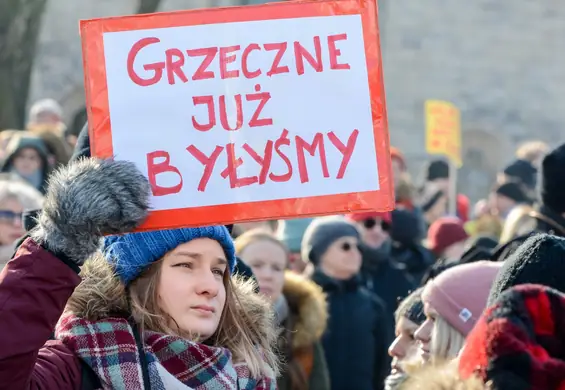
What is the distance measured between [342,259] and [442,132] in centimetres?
682

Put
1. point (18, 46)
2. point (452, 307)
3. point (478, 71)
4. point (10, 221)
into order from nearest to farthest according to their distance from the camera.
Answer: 1. point (452, 307)
2. point (10, 221)
3. point (18, 46)
4. point (478, 71)

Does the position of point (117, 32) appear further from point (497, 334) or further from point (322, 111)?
point (497, 334)

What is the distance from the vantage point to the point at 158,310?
3396mm

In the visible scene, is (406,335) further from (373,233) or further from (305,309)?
(373,233)

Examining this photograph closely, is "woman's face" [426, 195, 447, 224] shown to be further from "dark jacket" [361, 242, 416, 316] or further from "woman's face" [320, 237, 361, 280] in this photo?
"woman's face" [320, 237, 361, 280]

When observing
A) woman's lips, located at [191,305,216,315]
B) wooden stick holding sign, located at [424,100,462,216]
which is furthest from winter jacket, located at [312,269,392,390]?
wooden stick holding sign, located at [424,100,462,216]

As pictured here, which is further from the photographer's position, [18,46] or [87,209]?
[18,46]

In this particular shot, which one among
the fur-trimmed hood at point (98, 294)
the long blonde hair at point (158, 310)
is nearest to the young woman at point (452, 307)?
the long blonde hair at point (158, 310)

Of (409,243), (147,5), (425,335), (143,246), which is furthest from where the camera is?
(147,5)

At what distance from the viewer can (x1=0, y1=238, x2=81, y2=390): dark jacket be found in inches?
115

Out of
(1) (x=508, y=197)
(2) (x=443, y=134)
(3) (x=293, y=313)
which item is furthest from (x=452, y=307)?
(2) (x=443, y=134)

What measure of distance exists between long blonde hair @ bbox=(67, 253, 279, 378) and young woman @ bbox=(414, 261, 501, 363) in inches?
23.0

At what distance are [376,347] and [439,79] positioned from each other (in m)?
21.1

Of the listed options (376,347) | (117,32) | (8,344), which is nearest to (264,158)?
(117,32)
